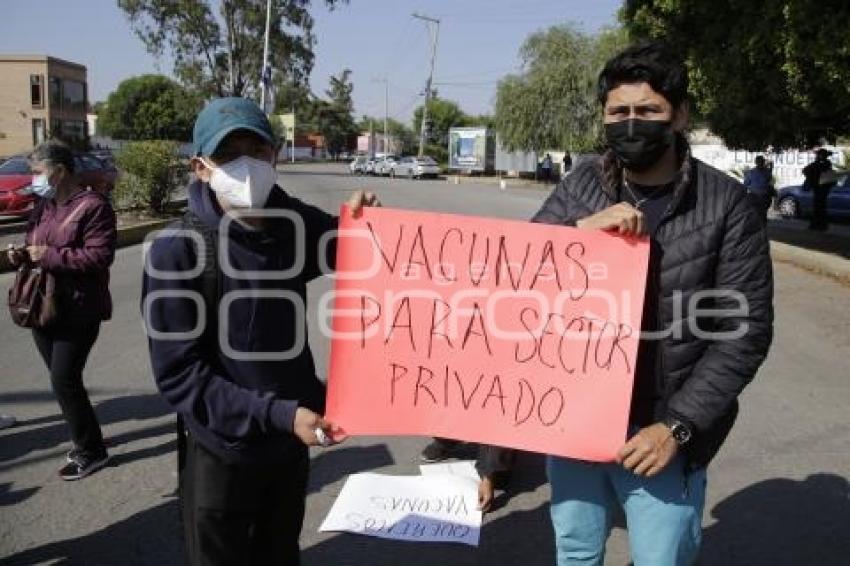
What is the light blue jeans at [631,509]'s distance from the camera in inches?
84.9

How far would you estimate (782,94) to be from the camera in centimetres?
1201

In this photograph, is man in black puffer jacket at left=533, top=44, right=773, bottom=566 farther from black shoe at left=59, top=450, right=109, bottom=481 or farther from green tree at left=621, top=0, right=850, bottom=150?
green tree at left=621, top=0, right=850, bottom=150

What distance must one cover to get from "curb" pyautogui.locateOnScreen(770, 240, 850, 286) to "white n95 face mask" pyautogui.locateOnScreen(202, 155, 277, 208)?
36.6 ft

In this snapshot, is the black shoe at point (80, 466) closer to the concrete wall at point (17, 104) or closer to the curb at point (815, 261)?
the curb at point (815, 261)

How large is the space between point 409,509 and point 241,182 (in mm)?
2191

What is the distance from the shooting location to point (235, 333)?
2158mm

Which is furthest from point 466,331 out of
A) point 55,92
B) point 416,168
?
point 55,92

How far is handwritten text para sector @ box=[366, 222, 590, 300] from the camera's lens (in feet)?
7.75

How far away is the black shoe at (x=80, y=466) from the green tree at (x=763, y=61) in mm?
9076

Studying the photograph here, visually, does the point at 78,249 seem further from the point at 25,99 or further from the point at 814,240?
the point at 25,99

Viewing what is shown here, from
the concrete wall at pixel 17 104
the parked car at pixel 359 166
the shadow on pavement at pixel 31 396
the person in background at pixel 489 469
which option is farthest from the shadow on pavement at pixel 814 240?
the concrete wall at pixel 17 104

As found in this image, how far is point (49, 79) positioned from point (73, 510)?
218ft

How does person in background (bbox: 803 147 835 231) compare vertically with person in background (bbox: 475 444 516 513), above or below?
above

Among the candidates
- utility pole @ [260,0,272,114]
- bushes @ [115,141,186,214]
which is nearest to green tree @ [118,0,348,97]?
utility pole @ [260,0,272,114]
